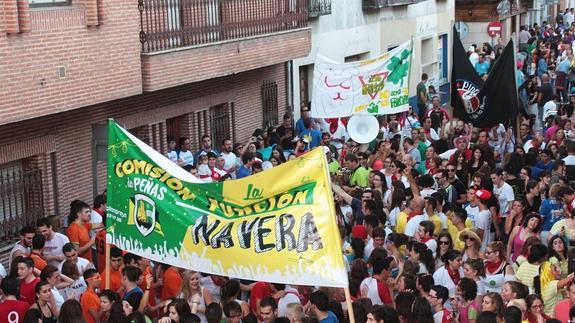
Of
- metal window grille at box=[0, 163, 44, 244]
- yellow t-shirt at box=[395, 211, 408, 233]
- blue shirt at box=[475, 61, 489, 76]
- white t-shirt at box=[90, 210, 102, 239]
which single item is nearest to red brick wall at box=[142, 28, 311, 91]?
metal window grille at box=[0, 163, 44, 244]

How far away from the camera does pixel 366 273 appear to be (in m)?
10.5

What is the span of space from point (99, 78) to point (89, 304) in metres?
5.45

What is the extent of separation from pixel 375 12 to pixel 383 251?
62.2 feet

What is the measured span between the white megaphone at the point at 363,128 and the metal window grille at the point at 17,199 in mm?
5774

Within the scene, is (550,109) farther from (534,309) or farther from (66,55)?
(534,309)

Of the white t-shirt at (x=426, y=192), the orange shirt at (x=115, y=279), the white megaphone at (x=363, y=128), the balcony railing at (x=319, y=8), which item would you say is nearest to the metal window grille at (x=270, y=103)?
the balcony railing at (x=319, y=8)

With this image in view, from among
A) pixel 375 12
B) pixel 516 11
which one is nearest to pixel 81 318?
pixel 375 12

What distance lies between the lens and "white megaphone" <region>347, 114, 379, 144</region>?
18453 mm

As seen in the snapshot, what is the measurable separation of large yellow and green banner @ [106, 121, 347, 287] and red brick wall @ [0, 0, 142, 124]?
320 cm

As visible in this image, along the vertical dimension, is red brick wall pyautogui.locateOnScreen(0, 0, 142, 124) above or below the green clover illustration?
above

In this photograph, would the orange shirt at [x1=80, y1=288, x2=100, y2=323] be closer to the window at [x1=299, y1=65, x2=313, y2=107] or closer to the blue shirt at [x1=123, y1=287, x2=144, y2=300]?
the blue shirt at [x1=123, y1=287, x2=144, y2=300]

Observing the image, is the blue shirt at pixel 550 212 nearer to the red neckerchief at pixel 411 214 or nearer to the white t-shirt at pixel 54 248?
the red neckerchief at pixel 411 214

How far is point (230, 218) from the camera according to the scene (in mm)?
9297

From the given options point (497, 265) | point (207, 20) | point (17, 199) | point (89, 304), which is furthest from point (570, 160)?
point (89, 304)
